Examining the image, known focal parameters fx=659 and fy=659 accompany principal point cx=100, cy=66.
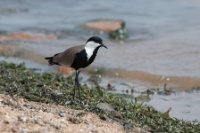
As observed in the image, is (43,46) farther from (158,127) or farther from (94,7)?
(158,127)

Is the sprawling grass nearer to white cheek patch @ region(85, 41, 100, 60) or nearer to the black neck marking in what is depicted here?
the black neck marking

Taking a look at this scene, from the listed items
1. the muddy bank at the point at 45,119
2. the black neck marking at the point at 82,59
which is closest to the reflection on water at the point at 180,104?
the black neck marking at the point at 82,59

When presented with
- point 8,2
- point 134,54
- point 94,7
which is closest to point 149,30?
point 134,54

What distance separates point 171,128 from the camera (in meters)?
6.35

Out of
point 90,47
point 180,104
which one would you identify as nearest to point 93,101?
point 90,47

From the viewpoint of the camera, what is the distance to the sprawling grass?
638cm

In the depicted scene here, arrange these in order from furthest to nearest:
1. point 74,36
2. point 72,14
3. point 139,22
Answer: point 72,14 → point 139,22 → point 74,36

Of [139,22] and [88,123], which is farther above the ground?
[139,22]

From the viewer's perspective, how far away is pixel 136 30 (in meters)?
14.9

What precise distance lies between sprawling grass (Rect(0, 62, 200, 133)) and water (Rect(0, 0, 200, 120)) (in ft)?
3.13

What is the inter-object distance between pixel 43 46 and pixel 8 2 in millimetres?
6643

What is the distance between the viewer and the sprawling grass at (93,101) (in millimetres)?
6375

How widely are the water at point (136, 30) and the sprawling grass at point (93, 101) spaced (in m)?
0.96

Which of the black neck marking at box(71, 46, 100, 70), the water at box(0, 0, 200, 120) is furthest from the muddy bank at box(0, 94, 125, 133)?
the water at box(0, 0, 200, 120)
